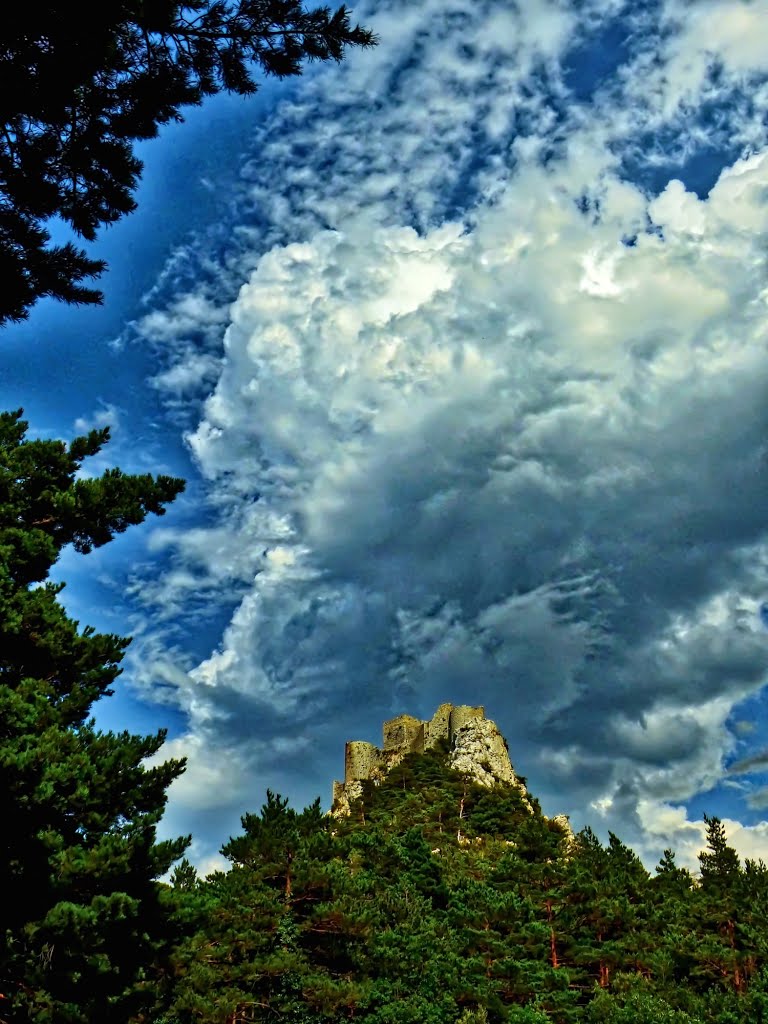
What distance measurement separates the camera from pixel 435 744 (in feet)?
294

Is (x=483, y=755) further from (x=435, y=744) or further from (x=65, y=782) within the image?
(x=65, y=782)

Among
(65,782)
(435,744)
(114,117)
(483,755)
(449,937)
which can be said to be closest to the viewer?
(114,117)

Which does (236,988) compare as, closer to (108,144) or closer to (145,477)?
(145,477)

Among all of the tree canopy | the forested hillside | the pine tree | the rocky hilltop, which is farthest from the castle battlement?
the tree canopy

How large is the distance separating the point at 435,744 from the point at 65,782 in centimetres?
8025

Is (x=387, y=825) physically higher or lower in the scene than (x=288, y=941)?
higher

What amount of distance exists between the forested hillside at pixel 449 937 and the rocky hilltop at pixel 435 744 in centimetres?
2944

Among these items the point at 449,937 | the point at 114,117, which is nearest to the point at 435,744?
the point at 449,937

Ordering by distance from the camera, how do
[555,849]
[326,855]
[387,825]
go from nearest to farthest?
[326,855] → [555,849] → [387,825]

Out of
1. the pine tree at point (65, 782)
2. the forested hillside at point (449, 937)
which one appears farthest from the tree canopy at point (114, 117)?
the forested hillside at point (449, 937)

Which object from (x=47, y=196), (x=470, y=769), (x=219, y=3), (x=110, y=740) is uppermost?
(x=470, y=769)

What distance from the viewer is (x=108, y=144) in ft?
35.4

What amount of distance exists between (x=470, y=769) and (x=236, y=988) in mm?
58318

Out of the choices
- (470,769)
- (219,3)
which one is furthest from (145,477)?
(470,769)
